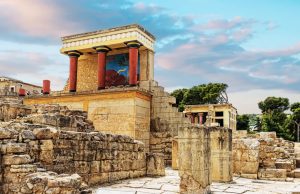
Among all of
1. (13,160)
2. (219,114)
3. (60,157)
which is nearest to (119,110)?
(60,157)

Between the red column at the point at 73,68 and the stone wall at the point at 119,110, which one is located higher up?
the red column at the point at 73,68

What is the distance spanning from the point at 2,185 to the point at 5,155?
0.53m

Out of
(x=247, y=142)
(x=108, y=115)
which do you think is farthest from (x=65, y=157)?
(x=108, y=115)

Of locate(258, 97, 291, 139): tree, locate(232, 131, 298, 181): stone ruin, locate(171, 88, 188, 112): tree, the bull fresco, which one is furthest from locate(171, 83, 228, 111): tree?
locate(232, 131, 298, 181): stone ruin

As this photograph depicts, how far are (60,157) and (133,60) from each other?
10.9 metres

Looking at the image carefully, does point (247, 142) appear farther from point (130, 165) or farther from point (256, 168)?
point (130, 165)

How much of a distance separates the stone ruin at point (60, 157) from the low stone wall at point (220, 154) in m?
2.01

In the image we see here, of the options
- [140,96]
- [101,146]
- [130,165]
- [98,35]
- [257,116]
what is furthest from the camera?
[257,116]

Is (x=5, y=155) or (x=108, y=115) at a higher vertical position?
(x=108, y=115)

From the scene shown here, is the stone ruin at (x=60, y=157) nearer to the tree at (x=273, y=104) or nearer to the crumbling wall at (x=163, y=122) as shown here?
the crumbling wall at (x=163, y=122)

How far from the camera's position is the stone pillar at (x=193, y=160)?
7043mm

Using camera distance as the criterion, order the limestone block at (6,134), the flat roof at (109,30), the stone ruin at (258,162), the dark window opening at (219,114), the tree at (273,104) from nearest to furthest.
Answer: the limestone block at (6,134)
the stone ruin at (258,162)
the flat roof at (109,30)
the dark window opening at (219,114)
the tree at (273,104)

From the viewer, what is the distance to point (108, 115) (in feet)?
50.8

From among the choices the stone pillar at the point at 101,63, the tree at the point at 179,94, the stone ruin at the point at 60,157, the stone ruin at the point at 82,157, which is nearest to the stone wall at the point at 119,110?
the stone pillar at the point at 101,63
